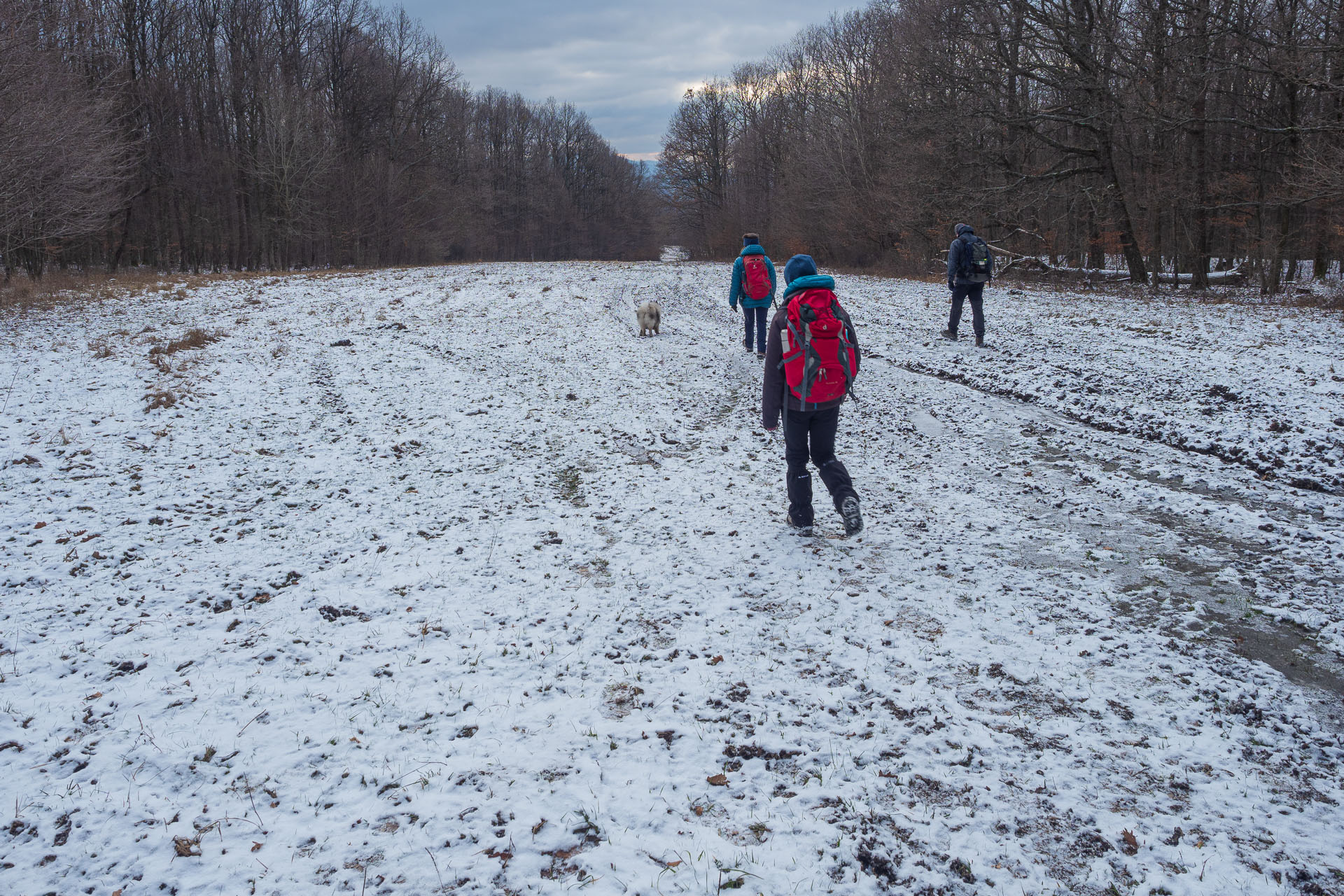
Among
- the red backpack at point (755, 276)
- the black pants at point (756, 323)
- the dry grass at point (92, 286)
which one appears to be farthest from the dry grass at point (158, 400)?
the dry grass at point (92, 286)

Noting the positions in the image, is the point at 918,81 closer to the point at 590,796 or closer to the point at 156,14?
the point at 590,796

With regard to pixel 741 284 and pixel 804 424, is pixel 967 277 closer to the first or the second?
pixel 741 284

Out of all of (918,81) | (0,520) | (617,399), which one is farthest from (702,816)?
(918,81)

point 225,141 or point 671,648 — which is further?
point 225,141

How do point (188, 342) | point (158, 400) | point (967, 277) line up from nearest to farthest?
1. point (158, 400)
2. point (967, 277)
3. point (188, 342)

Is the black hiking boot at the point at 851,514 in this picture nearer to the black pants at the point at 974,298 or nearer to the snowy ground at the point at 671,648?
the snowy ground at the point at 671,648

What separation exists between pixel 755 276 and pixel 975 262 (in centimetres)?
416

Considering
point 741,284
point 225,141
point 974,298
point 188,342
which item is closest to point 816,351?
point 741,284

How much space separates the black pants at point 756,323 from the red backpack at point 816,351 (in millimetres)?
7235

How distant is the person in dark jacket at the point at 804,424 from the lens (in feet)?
19.1

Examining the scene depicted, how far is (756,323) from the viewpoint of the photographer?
14.1 metres

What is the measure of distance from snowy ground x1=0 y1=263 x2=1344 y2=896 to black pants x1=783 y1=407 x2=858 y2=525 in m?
0.40

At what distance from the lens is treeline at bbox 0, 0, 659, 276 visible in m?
18.4

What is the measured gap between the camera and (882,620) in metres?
4.76
